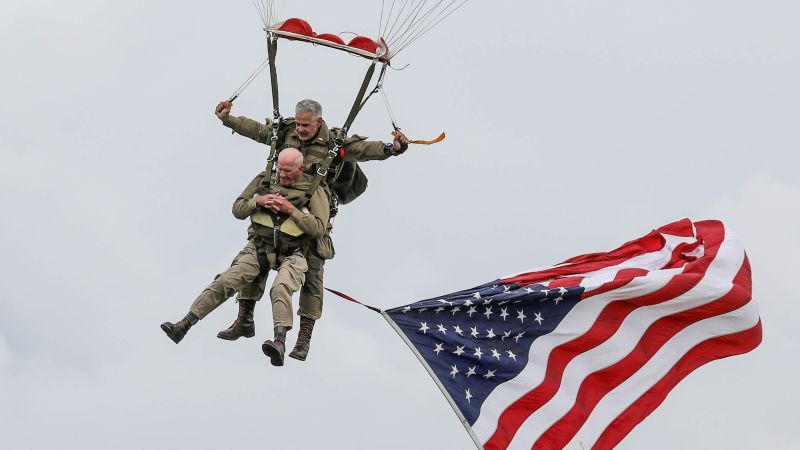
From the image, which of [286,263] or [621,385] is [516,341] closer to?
[621,385]

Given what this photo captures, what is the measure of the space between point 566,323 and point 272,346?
4.21 m

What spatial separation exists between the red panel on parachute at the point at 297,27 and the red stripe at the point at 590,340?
4718 mm

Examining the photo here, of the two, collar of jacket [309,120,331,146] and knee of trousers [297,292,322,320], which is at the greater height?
collar of jacket [309,120,331,146]

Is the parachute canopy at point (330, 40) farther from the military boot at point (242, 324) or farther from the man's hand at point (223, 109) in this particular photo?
the military boot at point (242, 324)

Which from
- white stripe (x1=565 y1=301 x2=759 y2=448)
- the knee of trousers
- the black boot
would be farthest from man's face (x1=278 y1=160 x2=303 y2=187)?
white stripe (x1=565 y1=301 x2=759 y2=448)

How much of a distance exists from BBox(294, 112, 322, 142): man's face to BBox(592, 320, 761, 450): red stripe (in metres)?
4.97

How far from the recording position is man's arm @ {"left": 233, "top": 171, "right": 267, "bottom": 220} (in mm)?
18609

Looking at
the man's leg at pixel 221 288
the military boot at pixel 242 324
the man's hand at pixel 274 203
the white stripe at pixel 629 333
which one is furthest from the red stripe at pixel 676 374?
the man's hand at pixel 274 203

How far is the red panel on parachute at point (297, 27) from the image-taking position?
19.1 meters

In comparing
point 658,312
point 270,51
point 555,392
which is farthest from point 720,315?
point 270,51

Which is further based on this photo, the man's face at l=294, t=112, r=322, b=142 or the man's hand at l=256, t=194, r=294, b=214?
the man's face at l=294, t=112, r=322, b=142

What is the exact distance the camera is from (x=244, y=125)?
1923cm

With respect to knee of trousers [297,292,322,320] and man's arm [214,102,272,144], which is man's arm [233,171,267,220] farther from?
knee of trousers [297,292,322,320]

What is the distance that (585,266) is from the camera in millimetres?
21594
